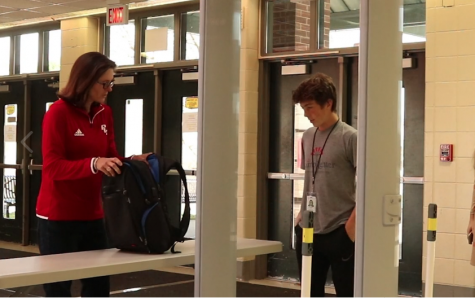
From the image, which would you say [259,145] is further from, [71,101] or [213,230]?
[213,230]

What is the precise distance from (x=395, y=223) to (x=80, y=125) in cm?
140

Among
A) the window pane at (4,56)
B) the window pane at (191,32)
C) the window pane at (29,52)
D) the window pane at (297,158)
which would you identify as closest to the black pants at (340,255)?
→ the window pane at (297,158)

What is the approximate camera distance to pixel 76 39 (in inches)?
319

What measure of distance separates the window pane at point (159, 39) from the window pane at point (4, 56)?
2.61 metres

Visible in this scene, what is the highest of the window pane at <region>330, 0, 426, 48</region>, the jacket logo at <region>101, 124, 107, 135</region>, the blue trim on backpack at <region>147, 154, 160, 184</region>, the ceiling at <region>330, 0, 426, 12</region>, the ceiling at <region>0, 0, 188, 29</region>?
the ceiling at <region>0, 0, 188, 29</region>

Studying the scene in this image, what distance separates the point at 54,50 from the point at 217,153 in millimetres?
7047

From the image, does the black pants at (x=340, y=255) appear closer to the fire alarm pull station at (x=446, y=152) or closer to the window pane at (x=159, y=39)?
the fire alarm pull station at (x=446, y=152)

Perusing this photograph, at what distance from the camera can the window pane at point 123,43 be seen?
25.6ft

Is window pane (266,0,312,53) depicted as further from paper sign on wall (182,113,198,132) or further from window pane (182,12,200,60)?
paper sign on wall (182,113,198,132)

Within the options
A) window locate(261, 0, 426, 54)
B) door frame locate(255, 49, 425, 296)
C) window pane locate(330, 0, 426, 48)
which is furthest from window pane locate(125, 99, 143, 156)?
window pane locate(330, 0, 426, 48)

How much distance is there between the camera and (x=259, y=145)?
6719 millimetres

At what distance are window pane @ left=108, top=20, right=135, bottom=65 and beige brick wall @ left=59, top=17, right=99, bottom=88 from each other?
0.20 metres

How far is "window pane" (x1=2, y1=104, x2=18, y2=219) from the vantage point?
30.2 feet

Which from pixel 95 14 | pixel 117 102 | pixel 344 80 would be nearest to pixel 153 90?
pixel 117 102
